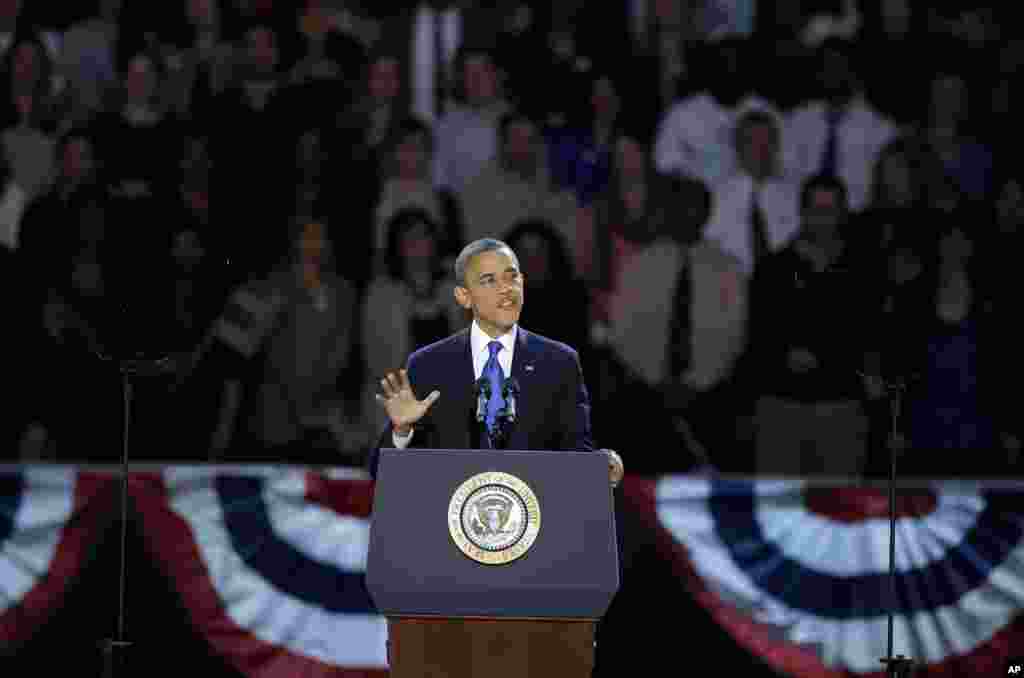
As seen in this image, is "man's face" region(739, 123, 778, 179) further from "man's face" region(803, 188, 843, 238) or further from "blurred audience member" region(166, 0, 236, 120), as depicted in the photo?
"blurred audience member" region(166, 0, 236, 120)

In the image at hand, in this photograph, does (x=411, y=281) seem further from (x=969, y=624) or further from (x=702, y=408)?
(x=969, y=624)

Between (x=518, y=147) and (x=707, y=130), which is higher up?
(x=707, y=130)

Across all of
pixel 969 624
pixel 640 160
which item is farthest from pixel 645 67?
pixel 969 624

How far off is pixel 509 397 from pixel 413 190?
4306mm

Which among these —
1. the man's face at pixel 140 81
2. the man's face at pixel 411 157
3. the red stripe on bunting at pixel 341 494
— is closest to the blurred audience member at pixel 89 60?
the man's face at pixel 140 81

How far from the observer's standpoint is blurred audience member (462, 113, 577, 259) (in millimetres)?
9078

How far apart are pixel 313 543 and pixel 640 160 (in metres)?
3.12

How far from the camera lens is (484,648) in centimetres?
455

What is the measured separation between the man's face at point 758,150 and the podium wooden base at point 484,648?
5117 mm

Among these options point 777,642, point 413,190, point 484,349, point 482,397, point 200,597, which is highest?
point 413,190

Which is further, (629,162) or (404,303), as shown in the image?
(629,162)

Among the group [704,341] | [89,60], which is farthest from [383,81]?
[704,341]

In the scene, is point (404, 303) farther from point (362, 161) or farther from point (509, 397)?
point (509, 397)

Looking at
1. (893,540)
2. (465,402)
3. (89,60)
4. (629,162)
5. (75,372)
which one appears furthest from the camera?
(89,60)
